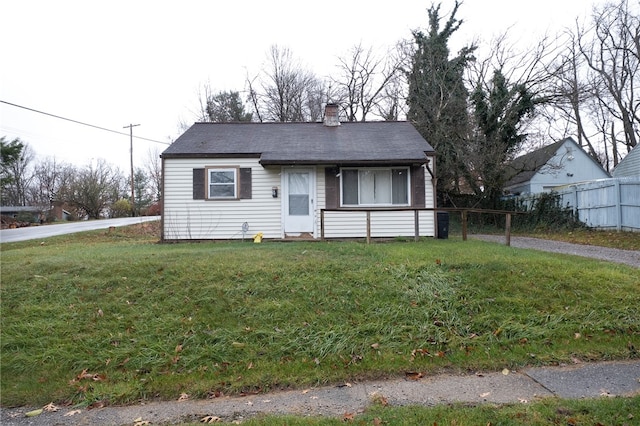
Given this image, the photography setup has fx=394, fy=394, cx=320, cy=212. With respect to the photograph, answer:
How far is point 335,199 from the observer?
12094mm

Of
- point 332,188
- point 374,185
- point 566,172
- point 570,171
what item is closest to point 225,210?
point 332,188

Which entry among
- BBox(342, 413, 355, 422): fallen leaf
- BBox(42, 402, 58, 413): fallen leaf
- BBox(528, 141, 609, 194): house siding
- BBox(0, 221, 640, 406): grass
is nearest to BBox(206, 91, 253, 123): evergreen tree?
BBox(528, 141, 609, 194): house siding

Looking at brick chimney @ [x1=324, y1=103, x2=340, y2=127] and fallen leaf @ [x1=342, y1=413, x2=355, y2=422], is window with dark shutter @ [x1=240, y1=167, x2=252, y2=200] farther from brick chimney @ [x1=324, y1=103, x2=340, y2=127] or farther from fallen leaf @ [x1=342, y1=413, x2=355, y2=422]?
fallen leaf @ [x1=342, y1=413, x2=355, y2=422]

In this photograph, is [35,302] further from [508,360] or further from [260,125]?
[260,125]

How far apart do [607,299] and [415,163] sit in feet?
22.6

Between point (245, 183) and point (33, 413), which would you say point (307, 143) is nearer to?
point (245, 183)

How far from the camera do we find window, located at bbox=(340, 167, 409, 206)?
12.2 metres

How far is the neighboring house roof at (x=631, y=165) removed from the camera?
902 inches

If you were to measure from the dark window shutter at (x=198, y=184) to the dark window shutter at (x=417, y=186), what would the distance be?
648 cm

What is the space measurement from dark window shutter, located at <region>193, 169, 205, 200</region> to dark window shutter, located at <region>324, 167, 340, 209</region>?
12.6 feet

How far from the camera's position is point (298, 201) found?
12.4m

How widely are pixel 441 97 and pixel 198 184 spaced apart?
48.3ft

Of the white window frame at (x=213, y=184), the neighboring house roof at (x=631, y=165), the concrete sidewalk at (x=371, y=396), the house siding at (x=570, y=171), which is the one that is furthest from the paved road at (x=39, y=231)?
the neighboring house roof at (x=631, y=165)

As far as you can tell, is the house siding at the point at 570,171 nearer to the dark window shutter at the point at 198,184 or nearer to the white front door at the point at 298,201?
the white front door at the point at 298,201
